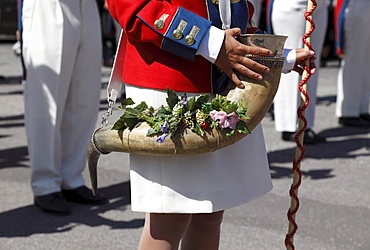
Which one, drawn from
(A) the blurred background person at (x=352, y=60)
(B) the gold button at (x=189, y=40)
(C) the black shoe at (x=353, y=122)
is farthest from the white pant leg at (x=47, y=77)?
(C) the black shoe at (x=353, y=122)

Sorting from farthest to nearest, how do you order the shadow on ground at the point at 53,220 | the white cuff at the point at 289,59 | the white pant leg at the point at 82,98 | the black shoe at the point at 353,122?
the black shoe at the point at 353,122, the white pant leg at the point at 82,98, the shadow on ground at the point at 53,220, the white cuff at the point at 289,59

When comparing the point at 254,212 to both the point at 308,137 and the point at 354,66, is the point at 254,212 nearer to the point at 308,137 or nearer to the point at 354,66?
the point at 308,137

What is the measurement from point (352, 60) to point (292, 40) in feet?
5.21

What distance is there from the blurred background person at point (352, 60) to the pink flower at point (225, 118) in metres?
5.14

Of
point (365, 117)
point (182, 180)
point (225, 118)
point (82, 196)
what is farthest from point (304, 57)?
point (365, 117)

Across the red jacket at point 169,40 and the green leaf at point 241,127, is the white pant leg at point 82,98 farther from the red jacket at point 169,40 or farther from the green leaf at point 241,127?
the green leaf at point 241,127

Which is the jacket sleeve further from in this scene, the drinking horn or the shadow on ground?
the shadow on ground

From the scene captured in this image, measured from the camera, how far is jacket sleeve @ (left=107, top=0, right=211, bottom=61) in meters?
2.01

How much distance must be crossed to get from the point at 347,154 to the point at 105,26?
9063 millimetres

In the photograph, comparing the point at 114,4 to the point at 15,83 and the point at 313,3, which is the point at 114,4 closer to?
the point at 313,3

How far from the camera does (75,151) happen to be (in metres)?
4.25

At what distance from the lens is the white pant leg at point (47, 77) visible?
3795 mm

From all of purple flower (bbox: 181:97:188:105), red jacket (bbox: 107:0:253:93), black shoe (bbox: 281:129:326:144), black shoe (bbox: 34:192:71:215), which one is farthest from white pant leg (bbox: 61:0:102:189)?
black shoe (bbox: 281:129:326:144)

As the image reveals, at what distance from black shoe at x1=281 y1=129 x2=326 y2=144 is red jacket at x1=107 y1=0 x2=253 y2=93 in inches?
156
